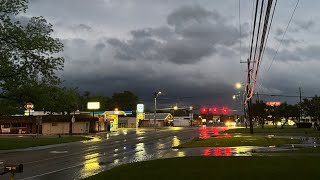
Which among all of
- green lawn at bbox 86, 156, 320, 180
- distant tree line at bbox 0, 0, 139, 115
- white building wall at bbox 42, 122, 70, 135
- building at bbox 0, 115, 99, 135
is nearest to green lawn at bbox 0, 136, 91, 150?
distant tree line at bbox 0, 0, 139, 115

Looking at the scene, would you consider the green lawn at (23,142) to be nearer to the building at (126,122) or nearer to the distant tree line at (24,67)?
the distant tree line at (24,67)

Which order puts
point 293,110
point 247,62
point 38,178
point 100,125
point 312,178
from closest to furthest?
point 312,178 < point 38,178 < point 247,62 < point 100,125 < point 293,110

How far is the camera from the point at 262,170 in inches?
522

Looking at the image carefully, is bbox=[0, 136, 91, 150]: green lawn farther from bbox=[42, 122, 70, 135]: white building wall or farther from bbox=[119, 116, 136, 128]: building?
bbox=[119, 116, 136, 128]: building

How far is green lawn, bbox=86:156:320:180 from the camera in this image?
40.0 ft

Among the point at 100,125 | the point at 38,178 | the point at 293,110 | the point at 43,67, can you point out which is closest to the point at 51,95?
the point at 43,67

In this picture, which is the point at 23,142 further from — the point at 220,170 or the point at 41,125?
the point at 41,125

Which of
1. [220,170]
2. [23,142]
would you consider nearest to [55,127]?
[23,142]

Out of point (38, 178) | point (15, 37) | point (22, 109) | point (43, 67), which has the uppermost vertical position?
point (15, 37)

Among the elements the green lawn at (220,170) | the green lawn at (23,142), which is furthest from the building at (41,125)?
the green lawn at (220,170)

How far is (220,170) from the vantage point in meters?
13.5

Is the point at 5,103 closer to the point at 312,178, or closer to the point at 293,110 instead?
the point at 312,178

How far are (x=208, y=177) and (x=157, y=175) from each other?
193cm

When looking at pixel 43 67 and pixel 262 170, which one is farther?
pixel 43 67
